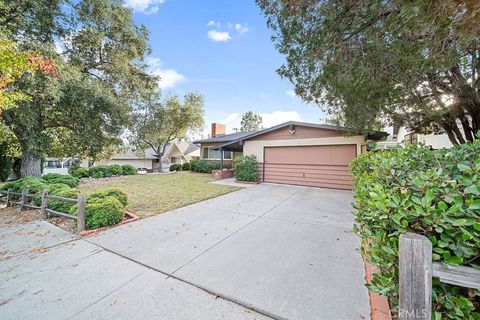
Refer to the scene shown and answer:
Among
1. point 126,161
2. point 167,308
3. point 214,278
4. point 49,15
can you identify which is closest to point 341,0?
point 214,278

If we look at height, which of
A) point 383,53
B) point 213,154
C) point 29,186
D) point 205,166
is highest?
point 383,53

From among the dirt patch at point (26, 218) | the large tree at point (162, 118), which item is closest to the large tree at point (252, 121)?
the large tree at point (162, 118)

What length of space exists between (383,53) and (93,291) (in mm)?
5970

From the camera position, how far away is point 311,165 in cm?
1043

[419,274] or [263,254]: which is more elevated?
[419,274]

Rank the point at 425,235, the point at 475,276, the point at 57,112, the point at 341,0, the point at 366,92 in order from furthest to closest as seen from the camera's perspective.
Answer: the point at 57,112 < the point at 366,92 < the point at 341,0 < the point at 425,235 < the point at 475,276

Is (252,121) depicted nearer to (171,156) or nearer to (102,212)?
(171,156)

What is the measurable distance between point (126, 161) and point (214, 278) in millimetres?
41164

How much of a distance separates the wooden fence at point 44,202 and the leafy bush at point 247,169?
8.01 m

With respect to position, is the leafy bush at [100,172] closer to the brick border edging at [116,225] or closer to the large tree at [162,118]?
the large tree at [162,118]

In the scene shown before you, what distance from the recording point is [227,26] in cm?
902

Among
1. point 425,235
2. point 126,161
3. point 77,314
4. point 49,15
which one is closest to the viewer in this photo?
point 425,235

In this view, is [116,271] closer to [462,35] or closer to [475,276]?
[475,276]

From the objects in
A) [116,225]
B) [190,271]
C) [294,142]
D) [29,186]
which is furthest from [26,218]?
[294,142]
